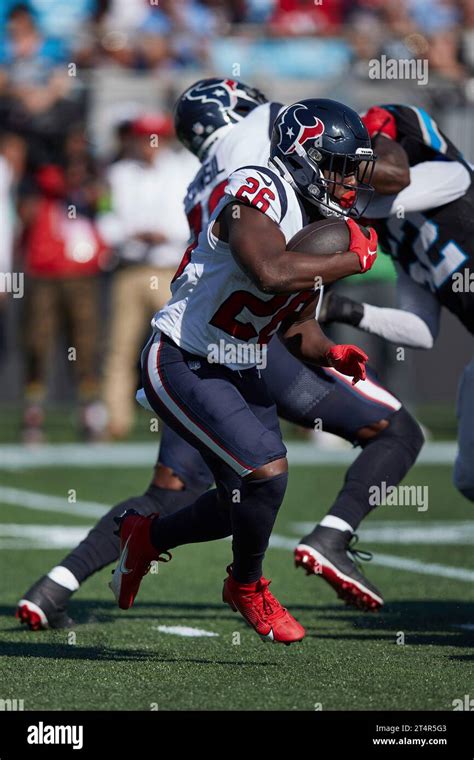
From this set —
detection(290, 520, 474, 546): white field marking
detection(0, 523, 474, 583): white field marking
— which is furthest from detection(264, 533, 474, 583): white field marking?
detection(290, 520, 474, 546): white field marking

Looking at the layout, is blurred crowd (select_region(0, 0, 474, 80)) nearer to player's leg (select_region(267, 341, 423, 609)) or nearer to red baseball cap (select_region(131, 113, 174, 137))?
red baseball cap (select_region(131, 113, 174, 137))

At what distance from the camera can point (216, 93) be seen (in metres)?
5.21

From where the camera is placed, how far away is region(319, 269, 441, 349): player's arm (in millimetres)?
5062

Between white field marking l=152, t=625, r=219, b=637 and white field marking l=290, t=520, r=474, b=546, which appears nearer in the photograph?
white field marking l=152, t=625, r=219, b=637

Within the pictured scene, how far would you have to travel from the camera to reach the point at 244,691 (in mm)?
3777

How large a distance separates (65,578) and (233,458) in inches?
41.5

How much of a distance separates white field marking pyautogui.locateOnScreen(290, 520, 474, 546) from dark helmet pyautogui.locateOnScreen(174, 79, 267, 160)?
2.44m

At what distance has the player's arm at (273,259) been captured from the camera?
3873mm

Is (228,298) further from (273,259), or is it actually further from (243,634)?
(243,634)

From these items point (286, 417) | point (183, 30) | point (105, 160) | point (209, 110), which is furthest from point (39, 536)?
point (183, 30)

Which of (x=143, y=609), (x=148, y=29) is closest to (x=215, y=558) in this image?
(x=143, y=609)

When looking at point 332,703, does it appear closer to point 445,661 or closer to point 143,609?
point 445,661

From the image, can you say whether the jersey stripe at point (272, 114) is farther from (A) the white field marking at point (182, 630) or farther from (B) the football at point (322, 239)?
(A) the white field marking at point (182, 630)
